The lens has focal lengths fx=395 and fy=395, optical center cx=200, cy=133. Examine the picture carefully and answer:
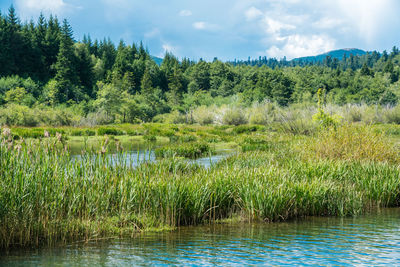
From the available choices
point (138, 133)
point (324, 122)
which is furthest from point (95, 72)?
point (324, 122)

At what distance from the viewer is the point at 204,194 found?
7.33 m

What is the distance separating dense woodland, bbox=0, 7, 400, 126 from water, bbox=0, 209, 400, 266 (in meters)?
44.5

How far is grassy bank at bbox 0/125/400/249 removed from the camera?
570 centimetres

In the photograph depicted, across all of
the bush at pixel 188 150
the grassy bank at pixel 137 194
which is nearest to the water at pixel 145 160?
the grassy bank at pixel 137 194

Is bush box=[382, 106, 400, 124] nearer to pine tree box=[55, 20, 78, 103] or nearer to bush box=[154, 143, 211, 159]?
bush box=[154, 143, 211, 159]

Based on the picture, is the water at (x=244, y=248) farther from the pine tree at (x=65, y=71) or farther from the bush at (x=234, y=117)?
the pine tree at (x=65, y=71)

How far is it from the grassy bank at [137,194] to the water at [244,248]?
0.30m

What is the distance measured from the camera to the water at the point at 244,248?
17.2 ft

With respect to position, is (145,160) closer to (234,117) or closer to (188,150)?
(188,150)

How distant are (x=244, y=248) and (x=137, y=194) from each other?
2089 mm

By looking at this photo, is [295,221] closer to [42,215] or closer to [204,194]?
[204,194]

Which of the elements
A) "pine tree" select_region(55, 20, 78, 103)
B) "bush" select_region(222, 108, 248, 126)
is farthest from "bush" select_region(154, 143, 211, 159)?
"pine tree" select_region(55, 20, 78, 103)

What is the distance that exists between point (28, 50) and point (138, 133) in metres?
54.9

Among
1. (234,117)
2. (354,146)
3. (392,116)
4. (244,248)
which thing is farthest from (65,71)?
(244,248)
